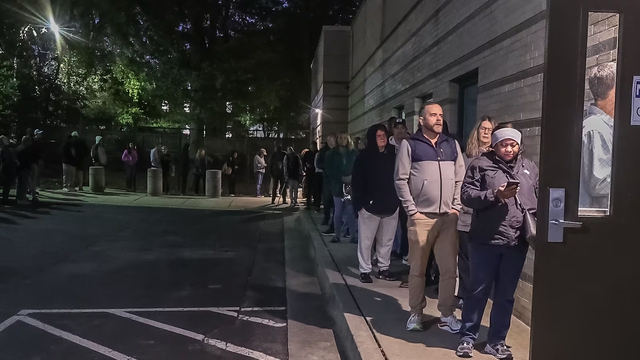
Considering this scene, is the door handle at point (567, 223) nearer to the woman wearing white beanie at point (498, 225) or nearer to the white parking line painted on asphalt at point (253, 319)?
the woman wearing white beanie at point (498, 225)

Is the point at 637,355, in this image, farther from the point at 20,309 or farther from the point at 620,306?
the point at 20,309

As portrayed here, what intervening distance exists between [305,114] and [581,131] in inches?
1489

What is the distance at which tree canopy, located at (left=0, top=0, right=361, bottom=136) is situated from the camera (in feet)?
79.5

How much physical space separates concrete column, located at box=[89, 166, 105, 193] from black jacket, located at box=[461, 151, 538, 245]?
16.4 metres

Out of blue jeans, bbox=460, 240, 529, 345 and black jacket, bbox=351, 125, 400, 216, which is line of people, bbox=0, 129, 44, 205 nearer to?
black jacket, bbox=351, 125, 400, 216

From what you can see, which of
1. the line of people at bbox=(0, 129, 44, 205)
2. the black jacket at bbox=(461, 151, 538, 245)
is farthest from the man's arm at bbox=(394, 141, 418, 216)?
the line of people at bbox=(0, 129, 44, 205)

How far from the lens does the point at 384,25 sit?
1299 cm

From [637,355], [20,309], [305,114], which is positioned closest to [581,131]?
[637,355]

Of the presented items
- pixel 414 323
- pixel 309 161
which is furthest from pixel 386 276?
pixel 309 161

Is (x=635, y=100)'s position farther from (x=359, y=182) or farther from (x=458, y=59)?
(x=458, y=59)

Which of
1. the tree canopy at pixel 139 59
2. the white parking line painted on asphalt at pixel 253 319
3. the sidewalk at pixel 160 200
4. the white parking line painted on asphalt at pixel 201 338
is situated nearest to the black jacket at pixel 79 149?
the sidewalk at pixel 160 200

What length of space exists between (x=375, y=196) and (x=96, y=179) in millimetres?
14270

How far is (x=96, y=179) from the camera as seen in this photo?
60.2 ft

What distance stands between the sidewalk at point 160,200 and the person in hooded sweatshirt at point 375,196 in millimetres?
9288
